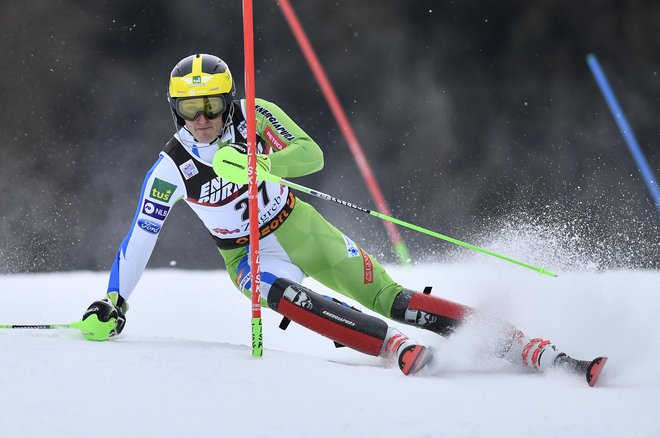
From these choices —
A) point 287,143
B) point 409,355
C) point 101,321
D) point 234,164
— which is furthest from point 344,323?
point 101,321

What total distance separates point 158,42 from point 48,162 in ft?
4.48

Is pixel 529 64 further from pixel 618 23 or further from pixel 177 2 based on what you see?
pixel 177 2

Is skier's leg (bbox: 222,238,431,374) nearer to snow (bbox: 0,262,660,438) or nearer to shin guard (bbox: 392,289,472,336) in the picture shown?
snow (bbox: 0,262,660,438)

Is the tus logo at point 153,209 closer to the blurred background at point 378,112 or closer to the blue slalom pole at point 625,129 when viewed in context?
the blurred background at point 378,112

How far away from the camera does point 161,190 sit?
124 inches

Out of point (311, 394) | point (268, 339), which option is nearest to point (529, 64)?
point (268, 339)

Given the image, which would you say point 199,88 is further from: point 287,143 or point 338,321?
point 338,321

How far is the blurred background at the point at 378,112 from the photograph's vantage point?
599cm

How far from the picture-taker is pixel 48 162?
6.07 m

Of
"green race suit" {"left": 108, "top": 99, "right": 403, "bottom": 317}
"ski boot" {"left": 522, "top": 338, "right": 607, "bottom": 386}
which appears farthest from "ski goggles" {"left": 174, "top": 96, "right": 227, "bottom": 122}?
"ski boot" {"left": 522, "top": 338, "right": 607, "bottom": 386}

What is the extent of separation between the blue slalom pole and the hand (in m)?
4.76

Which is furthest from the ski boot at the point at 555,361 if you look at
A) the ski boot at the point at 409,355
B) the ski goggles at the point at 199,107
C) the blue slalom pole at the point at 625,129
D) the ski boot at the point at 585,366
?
the blue slalom pole at the point at 625,129

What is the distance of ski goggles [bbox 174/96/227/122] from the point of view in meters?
3.04

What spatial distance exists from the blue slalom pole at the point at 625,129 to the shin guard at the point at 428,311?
3666 millimetres
